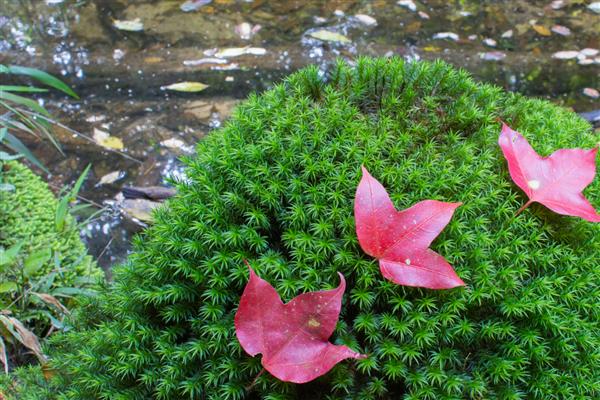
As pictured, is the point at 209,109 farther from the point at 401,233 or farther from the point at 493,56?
the point at 401,233

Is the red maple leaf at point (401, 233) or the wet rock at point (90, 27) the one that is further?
the wet rock at point (90, 27)

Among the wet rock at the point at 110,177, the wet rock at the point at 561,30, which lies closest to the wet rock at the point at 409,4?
the wet rock at the point at 561,30

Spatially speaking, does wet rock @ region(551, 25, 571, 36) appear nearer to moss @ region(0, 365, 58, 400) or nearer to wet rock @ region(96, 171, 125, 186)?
wet rock @ region(96, 171, 125, 186)

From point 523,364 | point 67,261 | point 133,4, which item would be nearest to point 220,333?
point 523,364

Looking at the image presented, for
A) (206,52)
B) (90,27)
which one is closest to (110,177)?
(206,52)

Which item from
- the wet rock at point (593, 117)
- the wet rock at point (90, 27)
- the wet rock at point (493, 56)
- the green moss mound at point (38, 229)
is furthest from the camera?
the wet rock at point (90, 27)

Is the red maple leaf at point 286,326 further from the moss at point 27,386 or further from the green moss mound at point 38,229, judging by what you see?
the green moss mound at point 38,229

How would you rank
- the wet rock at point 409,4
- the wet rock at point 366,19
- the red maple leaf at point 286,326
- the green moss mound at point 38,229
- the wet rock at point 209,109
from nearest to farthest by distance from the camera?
the red maple leaf at point 286,326 < the green moss mound at point 38,229 < the wet rock at point 209,109 < the wet rock at point 366,19 < the wet rock at point 409,4
